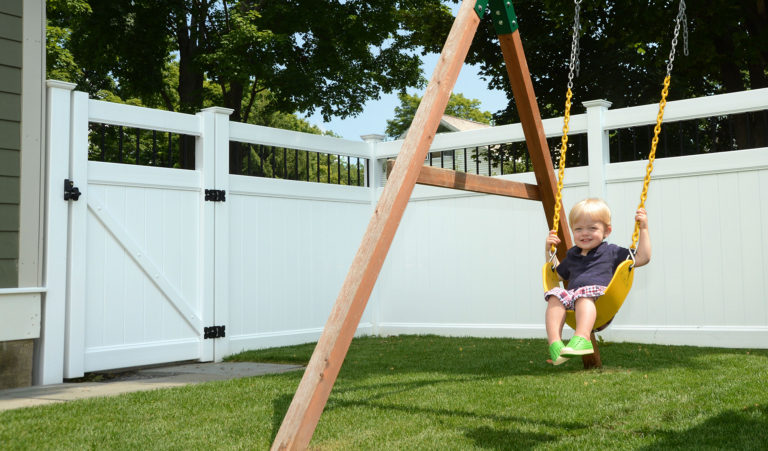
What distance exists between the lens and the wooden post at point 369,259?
316cm

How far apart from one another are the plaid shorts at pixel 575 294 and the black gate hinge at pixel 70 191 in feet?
13.7

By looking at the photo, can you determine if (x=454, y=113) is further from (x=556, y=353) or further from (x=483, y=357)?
(x=556, y=353)

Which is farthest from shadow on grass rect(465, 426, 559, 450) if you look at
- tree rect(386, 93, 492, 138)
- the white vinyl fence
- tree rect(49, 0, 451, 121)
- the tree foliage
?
tree rect(386, 93, 492, 138)

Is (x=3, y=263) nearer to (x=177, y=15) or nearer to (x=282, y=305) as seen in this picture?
(x=282, y=305)

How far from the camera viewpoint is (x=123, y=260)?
21.9 ft

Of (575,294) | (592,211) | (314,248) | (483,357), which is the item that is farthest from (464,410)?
(314,248)

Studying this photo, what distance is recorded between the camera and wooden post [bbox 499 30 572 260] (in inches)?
179

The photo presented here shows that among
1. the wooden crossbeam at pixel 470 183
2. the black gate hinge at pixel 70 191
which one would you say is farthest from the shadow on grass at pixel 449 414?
the black gate hinge at pixel 70 191

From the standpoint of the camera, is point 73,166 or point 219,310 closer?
point 73,166

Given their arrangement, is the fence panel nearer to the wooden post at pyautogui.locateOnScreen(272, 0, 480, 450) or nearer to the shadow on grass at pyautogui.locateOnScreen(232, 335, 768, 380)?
the shadow on grass at pyautogui.locateOnScreen(232, 335, 768, 380)

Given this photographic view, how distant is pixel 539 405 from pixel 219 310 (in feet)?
12.9

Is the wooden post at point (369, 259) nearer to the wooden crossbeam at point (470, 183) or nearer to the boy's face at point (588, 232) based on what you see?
the wooden crossbeam at point (470, 183)

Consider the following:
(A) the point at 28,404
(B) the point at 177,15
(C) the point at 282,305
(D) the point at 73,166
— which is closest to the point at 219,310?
(C) the point at 282,305

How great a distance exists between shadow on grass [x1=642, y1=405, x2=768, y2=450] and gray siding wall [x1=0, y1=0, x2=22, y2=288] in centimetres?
475
